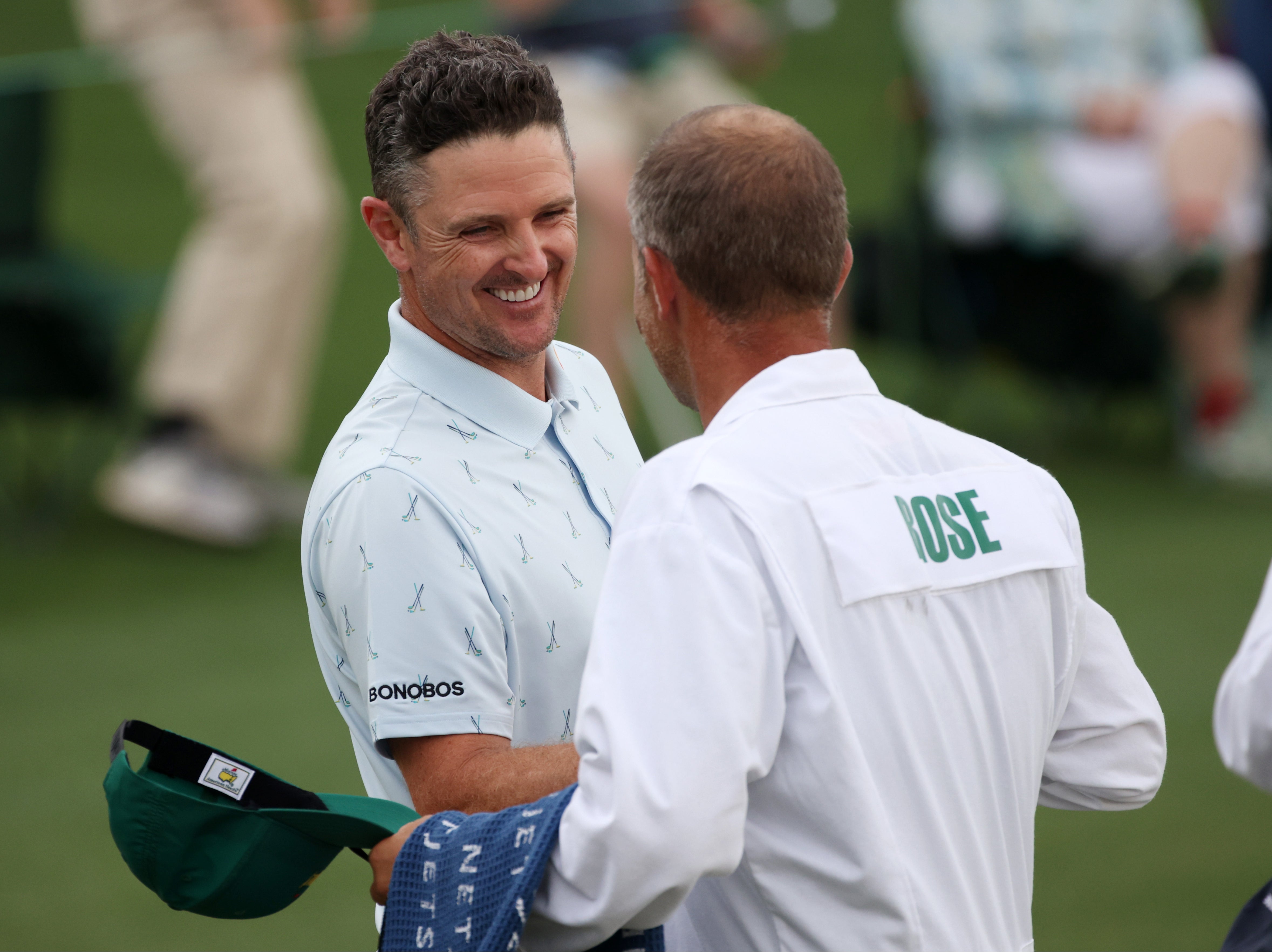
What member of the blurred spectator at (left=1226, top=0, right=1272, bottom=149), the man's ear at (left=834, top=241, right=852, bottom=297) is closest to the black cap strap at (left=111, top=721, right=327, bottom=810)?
the man's ear at (left=834, top=241, right=852, bottom=297)

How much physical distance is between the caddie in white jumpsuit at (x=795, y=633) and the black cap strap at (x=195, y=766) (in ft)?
0.99

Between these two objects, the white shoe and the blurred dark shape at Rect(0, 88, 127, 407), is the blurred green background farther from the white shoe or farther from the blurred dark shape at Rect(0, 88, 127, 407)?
the blurred dark shape at Rect(0, 88, 127, 407)

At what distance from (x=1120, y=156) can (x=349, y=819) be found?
5269mm

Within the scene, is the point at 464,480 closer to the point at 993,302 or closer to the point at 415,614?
the point at 415,614

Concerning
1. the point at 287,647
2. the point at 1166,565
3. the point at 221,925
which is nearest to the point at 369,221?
the point at 221,925

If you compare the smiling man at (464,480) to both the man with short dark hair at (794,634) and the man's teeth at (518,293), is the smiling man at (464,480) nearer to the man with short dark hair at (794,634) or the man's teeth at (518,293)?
the man's teeth at (518,293)

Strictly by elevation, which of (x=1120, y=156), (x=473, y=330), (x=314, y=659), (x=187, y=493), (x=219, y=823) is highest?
(x=473, y=330)

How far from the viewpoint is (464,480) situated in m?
1.80

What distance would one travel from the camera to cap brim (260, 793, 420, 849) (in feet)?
5.23

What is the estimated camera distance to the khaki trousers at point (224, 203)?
17.9 ft

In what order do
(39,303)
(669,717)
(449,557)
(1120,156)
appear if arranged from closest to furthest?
(669,717), (449,557), (39,303), (1120,156)

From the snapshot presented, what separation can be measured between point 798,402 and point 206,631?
368 cm

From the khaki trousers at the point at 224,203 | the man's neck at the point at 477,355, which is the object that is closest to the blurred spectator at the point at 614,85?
the khaki trousers at the point at 224,203

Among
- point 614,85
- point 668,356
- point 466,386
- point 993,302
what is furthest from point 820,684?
point 993,302
